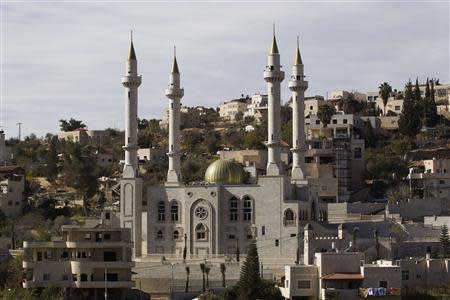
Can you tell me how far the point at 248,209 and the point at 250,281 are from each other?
10575 millimetres

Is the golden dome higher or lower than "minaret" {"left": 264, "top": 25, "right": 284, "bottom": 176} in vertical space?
lower

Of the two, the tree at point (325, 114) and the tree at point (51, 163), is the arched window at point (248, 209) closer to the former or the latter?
the tree at point (325, 114)

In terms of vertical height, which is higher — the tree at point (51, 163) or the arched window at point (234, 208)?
the tree at point (51, 163)

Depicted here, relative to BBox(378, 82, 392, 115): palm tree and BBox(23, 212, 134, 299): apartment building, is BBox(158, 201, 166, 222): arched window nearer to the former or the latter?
BBox(23, 212, 134, 299): apartment building

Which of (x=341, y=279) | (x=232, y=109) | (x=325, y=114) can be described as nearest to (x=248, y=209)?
(x=341, y=279)

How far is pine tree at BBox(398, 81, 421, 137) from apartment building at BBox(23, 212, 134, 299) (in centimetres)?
4323

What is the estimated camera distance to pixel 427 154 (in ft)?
323

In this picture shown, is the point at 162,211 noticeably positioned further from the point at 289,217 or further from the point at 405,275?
the point at 405,275

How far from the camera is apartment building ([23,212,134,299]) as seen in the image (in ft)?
202

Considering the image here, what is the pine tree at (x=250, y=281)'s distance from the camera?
191 ft

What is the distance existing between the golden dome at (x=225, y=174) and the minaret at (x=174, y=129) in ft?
5.72

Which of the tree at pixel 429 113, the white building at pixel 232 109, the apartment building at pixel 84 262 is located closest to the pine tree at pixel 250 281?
the apartment building at pixel 84 262

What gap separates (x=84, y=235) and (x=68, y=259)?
1375 mm

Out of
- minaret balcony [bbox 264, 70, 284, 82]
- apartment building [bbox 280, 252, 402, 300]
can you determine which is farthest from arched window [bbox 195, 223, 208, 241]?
apartment building [bbox 280, 252, 402, 300]
